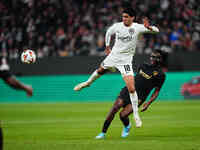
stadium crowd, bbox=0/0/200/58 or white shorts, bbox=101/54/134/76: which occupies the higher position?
white shorts, bbox=101/54/134/76

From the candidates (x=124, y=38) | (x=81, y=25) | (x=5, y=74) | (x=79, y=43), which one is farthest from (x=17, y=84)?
(x=81, y=25)

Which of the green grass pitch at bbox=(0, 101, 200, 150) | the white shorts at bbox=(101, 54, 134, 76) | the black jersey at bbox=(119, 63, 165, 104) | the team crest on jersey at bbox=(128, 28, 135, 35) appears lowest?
the green grass pitch at bbox=(0, 101, 200, 150)

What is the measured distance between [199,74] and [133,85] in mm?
15927

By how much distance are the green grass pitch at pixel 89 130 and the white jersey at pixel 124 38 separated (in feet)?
6.50

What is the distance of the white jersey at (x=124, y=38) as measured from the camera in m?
11.7

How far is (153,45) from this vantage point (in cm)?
2694

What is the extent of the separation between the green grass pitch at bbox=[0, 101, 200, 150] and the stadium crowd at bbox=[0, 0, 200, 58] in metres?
6.32

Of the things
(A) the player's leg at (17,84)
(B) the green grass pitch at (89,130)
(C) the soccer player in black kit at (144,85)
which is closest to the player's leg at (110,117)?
(C) the soccer player in black kit at (144,85)

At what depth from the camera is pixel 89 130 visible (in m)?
14.1

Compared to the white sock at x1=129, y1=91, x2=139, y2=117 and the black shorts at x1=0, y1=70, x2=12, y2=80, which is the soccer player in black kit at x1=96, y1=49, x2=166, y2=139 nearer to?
the white sock at x1=129, y1=91, x2=139, y2=117

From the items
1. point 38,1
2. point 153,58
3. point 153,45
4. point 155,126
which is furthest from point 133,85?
point 38,1

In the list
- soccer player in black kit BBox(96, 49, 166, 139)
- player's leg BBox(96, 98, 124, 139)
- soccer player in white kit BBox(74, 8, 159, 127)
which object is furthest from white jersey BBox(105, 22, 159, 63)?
player's leg BBox(96, 98, 124, 139)

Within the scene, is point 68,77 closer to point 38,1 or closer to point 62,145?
point 38,1

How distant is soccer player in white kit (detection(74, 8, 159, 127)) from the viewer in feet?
37.9
